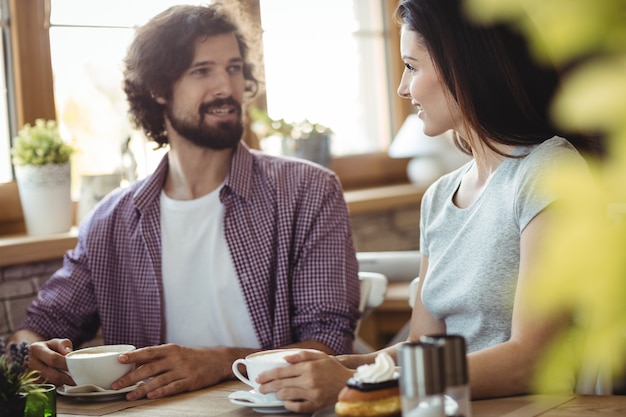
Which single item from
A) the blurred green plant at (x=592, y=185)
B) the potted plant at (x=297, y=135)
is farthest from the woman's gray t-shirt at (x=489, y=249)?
the potted plant at (x=297, y=135)

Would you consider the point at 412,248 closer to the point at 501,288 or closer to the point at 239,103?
the point at 239,103

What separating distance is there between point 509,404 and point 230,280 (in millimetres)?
1033

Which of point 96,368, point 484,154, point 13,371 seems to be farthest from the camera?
point 484,154

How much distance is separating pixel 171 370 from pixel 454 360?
843 millimetres

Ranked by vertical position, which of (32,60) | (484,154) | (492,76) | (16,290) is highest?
(32,60)

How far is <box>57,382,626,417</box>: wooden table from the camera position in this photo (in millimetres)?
1268

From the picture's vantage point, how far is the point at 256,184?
7.59 feet

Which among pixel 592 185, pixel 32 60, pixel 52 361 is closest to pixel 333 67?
pixel 32 60

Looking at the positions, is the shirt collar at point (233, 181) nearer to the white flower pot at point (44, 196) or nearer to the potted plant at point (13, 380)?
the white flower pot at point (44, 196)

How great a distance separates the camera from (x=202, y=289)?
7.38 feet

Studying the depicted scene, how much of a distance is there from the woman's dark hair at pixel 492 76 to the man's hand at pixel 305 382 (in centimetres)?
56

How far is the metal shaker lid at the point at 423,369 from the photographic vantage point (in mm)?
917

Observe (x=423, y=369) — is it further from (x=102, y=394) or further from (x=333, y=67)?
(x=333, y=67)

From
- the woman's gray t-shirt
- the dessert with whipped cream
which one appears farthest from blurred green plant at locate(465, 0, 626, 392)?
the woman's gray t-shirt
